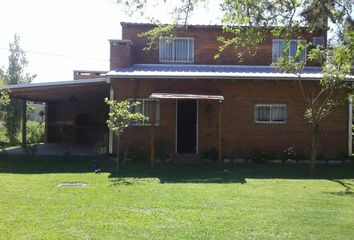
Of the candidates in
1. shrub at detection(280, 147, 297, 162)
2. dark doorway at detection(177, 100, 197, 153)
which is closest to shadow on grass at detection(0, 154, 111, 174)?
dark doorway at detection(177, 100, 197, 153)

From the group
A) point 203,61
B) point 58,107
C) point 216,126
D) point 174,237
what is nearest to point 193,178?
point 216,126

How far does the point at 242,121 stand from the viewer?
18.9 m

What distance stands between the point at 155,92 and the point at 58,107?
9.78m

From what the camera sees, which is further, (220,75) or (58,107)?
(58,107)

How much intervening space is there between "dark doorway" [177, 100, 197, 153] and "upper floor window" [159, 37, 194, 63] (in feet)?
10.6

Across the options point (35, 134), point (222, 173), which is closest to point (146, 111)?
point (222, 173)

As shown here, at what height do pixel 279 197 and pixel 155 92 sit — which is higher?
pixel 155 92

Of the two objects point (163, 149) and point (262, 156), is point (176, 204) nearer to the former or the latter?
point (163, 149)

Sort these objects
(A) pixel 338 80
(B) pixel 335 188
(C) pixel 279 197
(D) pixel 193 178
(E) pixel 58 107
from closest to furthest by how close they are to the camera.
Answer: (C) pixel 279 197
(B) pixel 335 188
(D) pixel 193 178
(A) pixel 338 80
(E) pixel 58 107

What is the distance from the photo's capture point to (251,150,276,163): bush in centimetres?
1811

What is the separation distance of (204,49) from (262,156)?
6458 mm

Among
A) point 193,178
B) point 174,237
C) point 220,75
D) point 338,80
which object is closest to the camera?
point 174,237

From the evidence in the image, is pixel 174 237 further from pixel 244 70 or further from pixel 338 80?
pixel 244 70

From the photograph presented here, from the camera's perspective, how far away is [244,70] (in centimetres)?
2020
